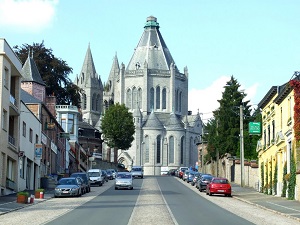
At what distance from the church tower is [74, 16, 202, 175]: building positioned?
8.10 metres

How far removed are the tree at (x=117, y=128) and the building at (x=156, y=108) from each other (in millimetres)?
36144

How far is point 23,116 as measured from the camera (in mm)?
48438

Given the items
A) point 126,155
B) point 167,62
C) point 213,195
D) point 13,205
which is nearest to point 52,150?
point 213,195

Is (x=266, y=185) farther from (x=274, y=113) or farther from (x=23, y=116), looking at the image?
(x=23, y=116)

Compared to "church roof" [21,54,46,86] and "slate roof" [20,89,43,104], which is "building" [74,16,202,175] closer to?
"church roof" [21,54,46,86]

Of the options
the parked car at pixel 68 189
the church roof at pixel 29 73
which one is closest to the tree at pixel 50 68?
the church roof at pixel 29 73

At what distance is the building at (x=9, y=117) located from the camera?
40.7 m

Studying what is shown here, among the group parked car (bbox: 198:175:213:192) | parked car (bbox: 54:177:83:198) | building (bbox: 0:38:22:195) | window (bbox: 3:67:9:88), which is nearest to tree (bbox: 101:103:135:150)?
parked car (bbox: 198:175:213:192)

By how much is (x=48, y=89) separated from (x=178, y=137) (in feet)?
247

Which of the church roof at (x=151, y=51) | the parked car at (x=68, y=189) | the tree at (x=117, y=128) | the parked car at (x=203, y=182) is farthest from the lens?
the church roof at (x=151, y=51)

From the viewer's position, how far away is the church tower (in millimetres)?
171250

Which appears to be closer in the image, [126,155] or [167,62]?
[126,155]

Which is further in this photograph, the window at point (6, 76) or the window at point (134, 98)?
the window at point (134, 98)

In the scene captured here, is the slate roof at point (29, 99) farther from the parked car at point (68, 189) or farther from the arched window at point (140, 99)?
the arched window at point (140, 99)
